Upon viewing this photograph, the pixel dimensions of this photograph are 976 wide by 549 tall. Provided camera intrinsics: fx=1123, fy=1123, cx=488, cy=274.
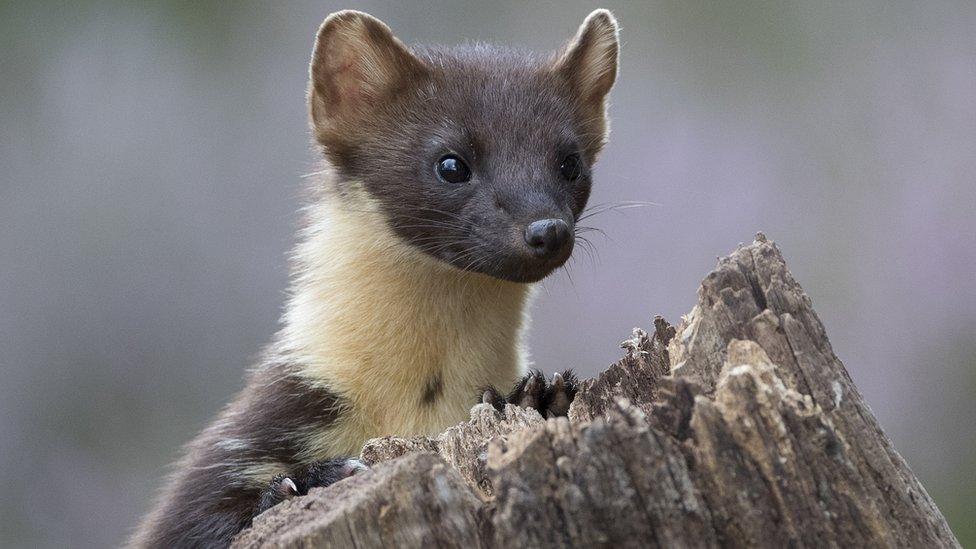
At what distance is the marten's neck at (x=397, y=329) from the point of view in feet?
12.8

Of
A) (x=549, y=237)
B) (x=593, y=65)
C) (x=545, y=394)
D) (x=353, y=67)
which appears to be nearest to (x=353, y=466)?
(x=545, y=394)

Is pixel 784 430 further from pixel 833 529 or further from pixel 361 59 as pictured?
pixel 361 59

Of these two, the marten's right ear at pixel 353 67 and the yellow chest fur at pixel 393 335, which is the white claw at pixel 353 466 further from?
the marten's right ear at pixel 353 67

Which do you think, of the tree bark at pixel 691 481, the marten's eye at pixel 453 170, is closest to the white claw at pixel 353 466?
the tree bark at pixel 691 481

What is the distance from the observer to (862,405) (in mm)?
2332

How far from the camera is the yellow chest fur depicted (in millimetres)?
3875

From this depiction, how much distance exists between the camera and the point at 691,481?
2078 mm

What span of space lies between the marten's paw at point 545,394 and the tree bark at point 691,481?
1.14m

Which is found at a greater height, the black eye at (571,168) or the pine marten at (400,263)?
the black eye at (571,168)

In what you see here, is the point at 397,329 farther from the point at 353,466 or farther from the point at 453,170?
the point at 353,466

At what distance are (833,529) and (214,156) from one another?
233 inches

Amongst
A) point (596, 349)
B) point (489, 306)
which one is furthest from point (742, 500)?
point (596, 349)

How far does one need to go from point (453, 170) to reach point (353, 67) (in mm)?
622

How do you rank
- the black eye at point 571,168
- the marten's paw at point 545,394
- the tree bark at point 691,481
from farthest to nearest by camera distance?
the black eye at point 571,168 < the marten's paw at point 545,394 < the tree bark at point 691,481
